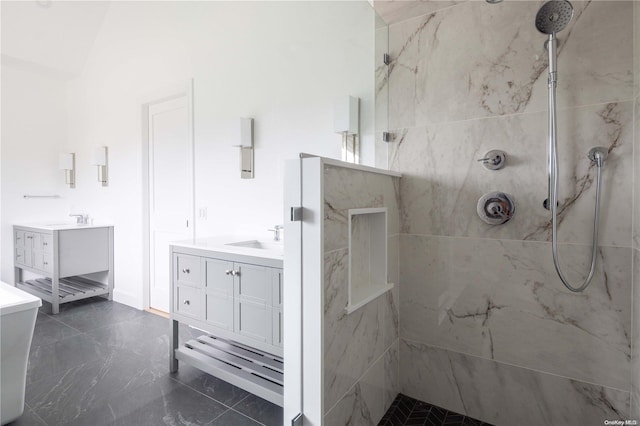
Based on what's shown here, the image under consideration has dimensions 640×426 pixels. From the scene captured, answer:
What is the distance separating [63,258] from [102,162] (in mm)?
1112

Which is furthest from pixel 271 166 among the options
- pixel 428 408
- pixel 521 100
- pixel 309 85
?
pixel 428 408

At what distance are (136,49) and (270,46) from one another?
71.8 inches

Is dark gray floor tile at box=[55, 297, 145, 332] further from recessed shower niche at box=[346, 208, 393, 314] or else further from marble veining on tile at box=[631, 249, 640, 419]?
marble veining on tile at box=[631, 249, 640, 419]

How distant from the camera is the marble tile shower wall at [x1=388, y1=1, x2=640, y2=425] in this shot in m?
1.43

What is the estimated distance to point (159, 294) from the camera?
3.46 meters

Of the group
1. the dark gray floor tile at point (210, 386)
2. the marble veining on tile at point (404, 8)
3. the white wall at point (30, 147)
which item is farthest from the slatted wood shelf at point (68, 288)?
the marble veining on tile at point (404, 8)

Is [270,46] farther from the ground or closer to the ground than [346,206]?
farther from the ground

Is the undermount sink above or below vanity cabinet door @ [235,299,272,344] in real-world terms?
above

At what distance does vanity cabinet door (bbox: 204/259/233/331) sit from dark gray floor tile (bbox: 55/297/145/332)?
177 centimetres

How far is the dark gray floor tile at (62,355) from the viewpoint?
225cm

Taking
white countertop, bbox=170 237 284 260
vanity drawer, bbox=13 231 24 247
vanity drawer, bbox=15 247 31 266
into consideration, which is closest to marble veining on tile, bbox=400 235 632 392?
white countertop, bbox=170 237 284 260

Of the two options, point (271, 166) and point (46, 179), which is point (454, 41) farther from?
point (46, 179)

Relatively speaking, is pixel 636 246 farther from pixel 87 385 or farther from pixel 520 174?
pixel 87 385

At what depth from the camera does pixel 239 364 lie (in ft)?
6.50
